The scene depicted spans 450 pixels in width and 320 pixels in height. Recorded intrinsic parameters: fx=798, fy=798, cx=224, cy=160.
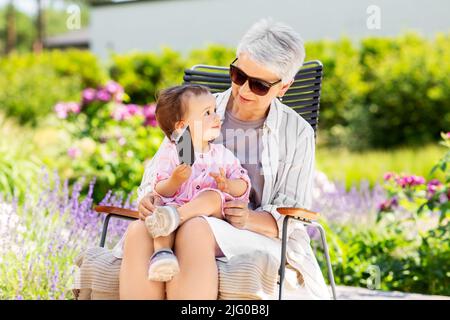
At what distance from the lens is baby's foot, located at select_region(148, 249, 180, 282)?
2336 millimetres

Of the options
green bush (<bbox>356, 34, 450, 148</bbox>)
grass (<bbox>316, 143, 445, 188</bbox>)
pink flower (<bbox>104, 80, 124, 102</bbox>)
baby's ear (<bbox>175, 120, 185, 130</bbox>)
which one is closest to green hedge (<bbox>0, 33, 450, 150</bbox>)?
green bush (<bbox>356, 34, 450, 148</bbox>)

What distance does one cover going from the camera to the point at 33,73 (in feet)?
44.2

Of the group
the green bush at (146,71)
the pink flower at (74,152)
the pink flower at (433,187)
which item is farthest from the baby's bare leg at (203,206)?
the green bush at (146,71)

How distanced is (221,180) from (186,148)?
0.19 m

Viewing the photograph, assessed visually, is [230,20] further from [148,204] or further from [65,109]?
[148,204]

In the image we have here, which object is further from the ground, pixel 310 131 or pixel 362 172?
pixel 310 131

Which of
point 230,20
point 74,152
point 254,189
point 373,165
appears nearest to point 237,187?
point 254,189

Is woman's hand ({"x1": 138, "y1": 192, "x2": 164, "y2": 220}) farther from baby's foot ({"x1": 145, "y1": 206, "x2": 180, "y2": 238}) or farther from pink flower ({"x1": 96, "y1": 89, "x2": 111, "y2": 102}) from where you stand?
pink flower ({"x1": 96, "y1": 89, "x2": 111, "y2": 102})

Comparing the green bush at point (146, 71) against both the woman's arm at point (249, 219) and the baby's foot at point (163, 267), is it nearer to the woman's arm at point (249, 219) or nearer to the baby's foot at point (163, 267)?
the woman's arm at point (249, 219)

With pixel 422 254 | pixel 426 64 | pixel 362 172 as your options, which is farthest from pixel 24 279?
pixel 426 64

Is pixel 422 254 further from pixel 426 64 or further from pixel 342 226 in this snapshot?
pixel 426 64

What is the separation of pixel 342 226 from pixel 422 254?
2.42 feet

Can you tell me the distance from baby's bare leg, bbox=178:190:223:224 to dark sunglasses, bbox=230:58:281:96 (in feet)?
1.46

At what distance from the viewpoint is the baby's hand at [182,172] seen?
2604 millimetres
